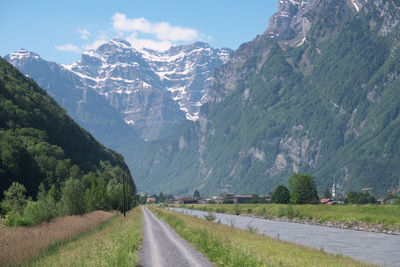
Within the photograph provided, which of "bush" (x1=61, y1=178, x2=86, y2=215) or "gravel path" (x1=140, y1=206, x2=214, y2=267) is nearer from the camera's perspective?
"gravel path" (x1=140, y1=206, x2=214, y2=267)

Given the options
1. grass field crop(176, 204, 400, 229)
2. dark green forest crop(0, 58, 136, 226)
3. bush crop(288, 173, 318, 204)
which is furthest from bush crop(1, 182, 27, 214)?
bush crop(288, 173, 318, 204)

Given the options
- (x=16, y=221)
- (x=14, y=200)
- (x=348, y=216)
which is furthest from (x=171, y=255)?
(x=348, y=216)

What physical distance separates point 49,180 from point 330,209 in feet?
272

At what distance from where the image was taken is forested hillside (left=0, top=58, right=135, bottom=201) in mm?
110438

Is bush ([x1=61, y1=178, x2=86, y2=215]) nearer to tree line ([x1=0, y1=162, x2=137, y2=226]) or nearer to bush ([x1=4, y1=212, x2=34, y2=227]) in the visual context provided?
tree line ([x1=0, y1=162, x2=137, y2=226])

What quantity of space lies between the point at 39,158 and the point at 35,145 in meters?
12.0

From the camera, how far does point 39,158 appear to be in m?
131

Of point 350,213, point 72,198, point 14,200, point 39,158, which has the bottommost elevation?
point 350,213

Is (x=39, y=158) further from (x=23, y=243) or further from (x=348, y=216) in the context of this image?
(x=23, y=243)

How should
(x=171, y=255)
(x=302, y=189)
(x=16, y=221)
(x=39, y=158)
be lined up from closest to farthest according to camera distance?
(x=171, y=255) < (x=16, y=221) < (x=39, y=158) < (x=302, y=189)

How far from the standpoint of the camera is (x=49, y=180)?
415 ft

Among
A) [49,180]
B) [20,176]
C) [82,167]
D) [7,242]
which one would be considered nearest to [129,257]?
[7,242]

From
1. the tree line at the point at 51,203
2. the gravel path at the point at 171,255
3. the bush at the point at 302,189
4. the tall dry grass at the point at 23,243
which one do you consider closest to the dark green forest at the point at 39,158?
the tree line at the point at 51,203

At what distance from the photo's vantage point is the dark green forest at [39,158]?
9988cm
